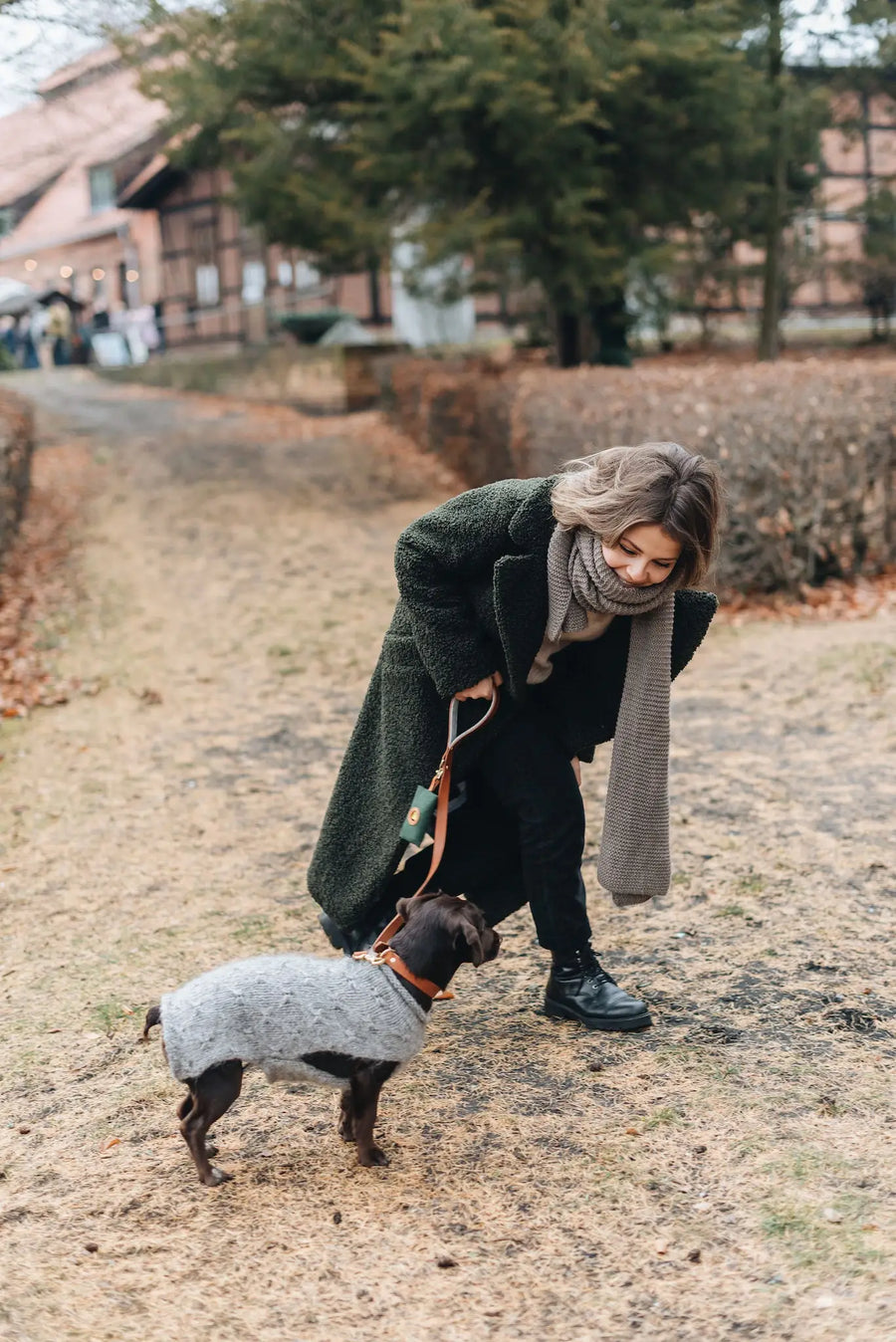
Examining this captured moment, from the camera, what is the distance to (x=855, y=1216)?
2773 millimetres

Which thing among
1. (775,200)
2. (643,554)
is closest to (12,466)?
(643,554)

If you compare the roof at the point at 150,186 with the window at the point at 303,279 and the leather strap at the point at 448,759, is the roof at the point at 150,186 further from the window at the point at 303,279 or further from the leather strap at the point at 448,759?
the leather strap at the point at 448,759

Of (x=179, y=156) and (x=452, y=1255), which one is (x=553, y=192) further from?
(x=452, y=1255)

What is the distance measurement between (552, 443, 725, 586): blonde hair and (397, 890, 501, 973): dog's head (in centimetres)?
90

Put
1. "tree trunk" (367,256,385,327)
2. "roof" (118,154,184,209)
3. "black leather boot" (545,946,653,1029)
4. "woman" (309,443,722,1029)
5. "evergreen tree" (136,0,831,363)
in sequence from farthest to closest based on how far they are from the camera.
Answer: "roof" (118,154,184,209) < "tree trunk" (367,256,385,327) < "evergreen tree" (136,0,831,363) < "black leather boot" (545,946,653,1029) < "woman" (309,443,722,1029)

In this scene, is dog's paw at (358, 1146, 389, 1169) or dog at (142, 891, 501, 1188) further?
dog's paw at (358, 1146, 389, 1169)

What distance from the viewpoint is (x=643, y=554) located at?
9.94ft

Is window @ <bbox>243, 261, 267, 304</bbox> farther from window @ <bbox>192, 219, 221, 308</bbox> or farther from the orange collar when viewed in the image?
the orange collar

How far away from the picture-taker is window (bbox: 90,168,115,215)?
127 ft

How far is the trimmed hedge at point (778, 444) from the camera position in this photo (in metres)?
7.94

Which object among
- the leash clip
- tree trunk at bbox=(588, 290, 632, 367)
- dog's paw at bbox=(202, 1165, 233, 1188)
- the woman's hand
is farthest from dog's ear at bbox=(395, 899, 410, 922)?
tree trunk at bbox=(588, 290, 632, 367)

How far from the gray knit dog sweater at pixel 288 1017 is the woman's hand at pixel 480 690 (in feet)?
2.28

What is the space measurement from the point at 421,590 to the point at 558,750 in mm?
555

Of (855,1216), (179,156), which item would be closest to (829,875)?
(855,1216)
